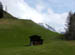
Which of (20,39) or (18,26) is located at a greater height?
(18,26)

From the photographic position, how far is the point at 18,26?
10312 centimetres

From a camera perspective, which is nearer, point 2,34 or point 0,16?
point 2,34

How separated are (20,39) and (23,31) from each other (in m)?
13.9

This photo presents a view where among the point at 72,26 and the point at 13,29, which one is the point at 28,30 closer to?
the point at 13,29

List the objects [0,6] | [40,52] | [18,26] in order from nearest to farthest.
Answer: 1. [40,52]
2. [18,26]
3. [0,6]

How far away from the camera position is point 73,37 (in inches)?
3364

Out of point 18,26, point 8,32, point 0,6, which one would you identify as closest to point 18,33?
point 8,32

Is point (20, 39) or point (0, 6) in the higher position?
point (0, 6)

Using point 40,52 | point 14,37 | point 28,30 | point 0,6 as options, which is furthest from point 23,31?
point 40,52

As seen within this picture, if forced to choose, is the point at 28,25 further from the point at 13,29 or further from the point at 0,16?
the point at 0,16

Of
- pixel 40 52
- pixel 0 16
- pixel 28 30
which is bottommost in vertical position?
pixel 40 52

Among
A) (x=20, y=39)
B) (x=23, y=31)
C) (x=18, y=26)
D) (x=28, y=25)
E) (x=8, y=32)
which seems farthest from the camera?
(x=28, y=25)

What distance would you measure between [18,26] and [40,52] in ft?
217

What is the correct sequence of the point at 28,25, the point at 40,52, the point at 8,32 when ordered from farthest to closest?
the point at 28,25, the point at 8,32, the point at 40,52
